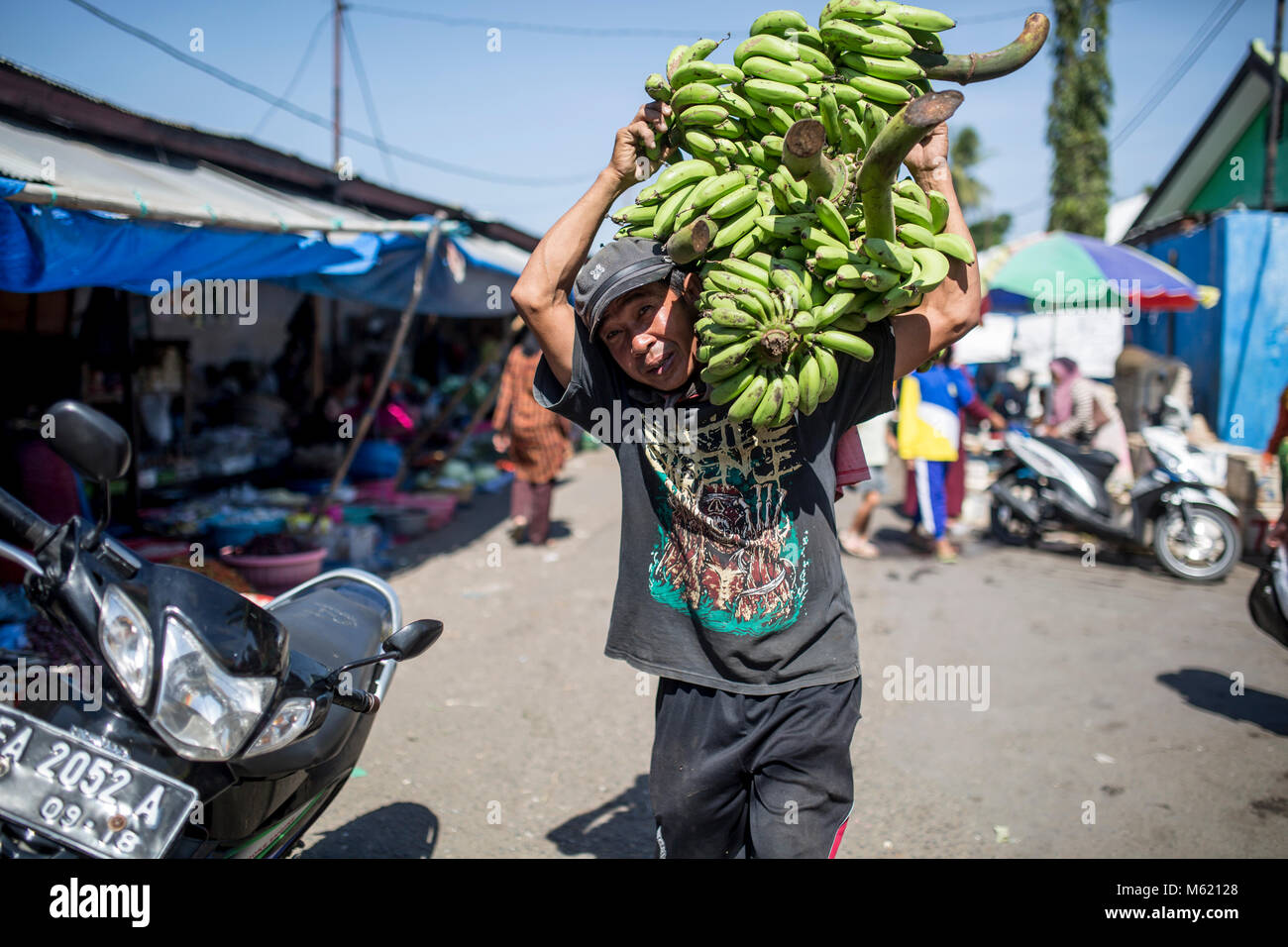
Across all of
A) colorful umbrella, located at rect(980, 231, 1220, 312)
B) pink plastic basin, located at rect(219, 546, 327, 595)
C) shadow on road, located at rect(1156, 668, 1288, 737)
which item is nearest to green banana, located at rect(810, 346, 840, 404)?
shadow on road, located at rect(1156, 668, 1288, 737)

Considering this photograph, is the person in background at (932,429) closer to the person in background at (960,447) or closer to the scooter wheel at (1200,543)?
the person in background at (960,447)

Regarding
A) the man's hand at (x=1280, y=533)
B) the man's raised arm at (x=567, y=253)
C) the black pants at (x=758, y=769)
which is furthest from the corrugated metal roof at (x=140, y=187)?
the man's hand at (x=1280, y=533)

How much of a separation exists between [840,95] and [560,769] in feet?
10.1

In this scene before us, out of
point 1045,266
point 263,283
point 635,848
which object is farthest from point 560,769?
point 1045,266

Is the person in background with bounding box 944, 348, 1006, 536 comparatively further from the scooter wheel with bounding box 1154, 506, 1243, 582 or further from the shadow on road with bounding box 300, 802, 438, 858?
the shadow on road with bounding box 300, 802, 438, 858

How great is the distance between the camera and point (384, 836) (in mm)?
3424

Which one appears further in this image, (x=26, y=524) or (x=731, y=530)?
(x=731, y=530)

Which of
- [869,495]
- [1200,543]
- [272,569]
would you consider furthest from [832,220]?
[1200,543]

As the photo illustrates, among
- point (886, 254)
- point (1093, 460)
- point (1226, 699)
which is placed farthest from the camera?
point (1093, 460)

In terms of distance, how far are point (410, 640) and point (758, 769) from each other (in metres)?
0.94

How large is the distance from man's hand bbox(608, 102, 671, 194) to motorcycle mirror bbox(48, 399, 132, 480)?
127 centimetres

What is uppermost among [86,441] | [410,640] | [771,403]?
[771,403]

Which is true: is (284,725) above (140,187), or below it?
below

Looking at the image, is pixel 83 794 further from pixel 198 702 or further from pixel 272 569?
pixel 272 569
